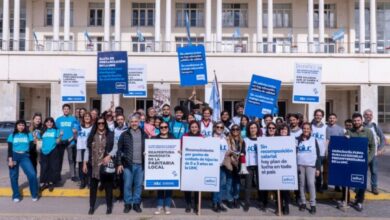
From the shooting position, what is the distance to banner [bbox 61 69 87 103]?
44.3 ft

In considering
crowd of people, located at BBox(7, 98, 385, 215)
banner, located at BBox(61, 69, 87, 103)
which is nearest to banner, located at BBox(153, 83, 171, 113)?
banner, located at BBox(61, 69, 87, 103)

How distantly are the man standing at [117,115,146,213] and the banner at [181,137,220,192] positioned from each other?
35.5 inches

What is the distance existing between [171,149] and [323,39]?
27725 millimetres

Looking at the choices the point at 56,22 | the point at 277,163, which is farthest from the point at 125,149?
the point at 56,22

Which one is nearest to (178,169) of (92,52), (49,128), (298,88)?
(49,128)

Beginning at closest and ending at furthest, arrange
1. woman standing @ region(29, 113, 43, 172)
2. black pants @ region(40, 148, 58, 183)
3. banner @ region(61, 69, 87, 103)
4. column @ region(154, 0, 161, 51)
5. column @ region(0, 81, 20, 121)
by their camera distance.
Answer: 1. woman standing @ region(29, 113, 43, 172)
2. black pants @ region(40, 148, 58, 183)
3. banner @ region(61, 69, 87, 103)
4. column @ region(0, 81, 20, 121)
5. column @ region(154, 0, 161, 51)

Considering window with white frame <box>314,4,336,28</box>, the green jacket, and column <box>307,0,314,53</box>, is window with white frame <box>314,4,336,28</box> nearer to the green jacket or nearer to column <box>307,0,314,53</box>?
column <box>307,0,314,53</box>

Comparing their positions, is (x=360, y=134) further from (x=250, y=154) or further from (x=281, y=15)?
(x=281, y=15)

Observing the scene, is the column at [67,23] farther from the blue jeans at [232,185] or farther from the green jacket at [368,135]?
the green jacket at [368,135]

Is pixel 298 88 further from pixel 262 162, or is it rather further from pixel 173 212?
pixel 173 212

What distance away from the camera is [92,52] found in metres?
31.1

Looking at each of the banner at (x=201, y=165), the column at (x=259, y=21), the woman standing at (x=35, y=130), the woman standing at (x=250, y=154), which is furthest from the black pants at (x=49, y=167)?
the column at (x=259, y=21)

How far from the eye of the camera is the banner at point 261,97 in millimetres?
11594

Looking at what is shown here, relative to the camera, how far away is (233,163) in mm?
8930
